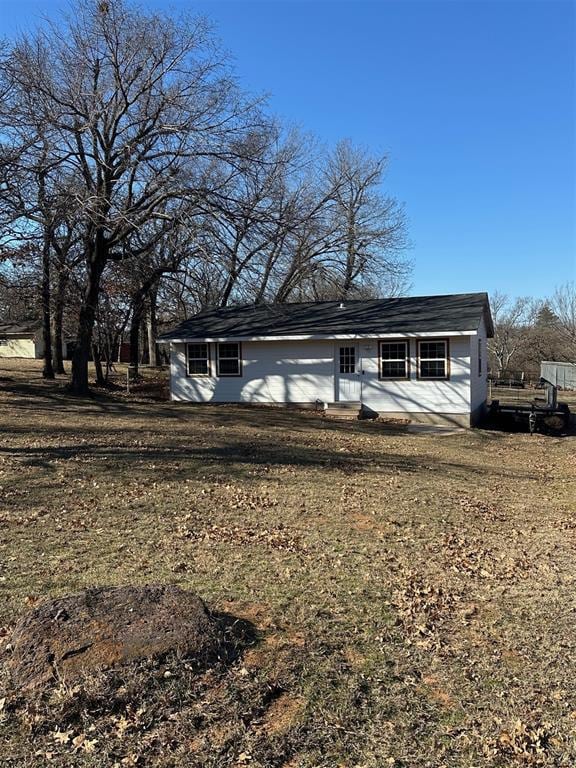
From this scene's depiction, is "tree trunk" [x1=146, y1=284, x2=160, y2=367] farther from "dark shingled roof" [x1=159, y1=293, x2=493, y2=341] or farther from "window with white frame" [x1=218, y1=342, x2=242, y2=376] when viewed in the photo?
"window with white frame" [x1=218, y1=342, x2=242, y2=376]

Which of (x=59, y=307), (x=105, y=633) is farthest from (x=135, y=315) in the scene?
(x=105, y=633)

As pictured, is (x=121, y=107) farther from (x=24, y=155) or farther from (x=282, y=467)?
(x=282, y=467)

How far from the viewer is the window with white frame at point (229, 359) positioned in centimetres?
2021

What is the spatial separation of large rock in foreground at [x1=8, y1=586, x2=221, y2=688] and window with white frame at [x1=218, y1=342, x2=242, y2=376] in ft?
53.5

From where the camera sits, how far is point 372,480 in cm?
965

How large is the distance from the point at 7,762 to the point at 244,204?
15.8m

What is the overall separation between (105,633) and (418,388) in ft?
50.1

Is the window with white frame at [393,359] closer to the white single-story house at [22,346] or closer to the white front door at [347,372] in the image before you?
the white front door at [347,372]

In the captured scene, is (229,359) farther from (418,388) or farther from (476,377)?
(476,377)

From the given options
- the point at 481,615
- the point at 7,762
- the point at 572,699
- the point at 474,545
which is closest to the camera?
the point at 7,762

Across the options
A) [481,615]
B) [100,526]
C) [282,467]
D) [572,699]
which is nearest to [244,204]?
[282,467]

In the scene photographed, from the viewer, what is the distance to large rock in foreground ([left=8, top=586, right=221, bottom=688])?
10.9 ft

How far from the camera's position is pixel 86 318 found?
749 inches

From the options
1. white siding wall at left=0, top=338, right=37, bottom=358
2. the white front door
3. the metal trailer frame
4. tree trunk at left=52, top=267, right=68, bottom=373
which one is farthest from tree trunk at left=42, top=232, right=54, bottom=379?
Answer: white siding wall at left=0, top=338, right=37, bottom=358
